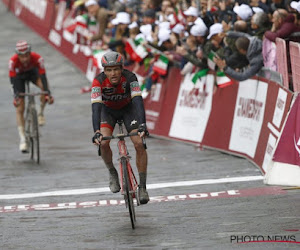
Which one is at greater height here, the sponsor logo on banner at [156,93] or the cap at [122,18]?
the cap at [122,18]

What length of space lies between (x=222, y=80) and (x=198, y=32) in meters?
1.10

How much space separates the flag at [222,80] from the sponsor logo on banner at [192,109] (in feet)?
1.52

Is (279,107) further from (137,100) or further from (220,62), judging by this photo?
(137,100)

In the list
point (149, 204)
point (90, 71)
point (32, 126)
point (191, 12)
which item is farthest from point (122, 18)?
point (149, 204)

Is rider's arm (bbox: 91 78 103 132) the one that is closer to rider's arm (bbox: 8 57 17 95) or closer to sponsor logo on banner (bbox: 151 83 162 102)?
rider's arm (bbox: 8 57 17 95)

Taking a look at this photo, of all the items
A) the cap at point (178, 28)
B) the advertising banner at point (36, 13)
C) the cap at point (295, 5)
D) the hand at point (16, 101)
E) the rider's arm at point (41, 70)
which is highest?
the cap at point (295, 5)

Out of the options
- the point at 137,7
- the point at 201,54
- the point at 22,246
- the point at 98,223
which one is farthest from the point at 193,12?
the point at 22,246

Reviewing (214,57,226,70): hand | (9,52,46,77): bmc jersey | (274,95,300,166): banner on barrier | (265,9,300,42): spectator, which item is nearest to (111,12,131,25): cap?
(9,52,46,77): bmc jersey

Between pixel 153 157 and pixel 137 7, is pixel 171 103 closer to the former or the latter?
pixel 153 157

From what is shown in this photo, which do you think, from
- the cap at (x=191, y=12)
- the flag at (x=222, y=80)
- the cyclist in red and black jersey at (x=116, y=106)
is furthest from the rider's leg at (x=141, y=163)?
the cap at (x=191, y=12)

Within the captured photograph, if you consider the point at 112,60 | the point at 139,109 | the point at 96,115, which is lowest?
the point at 96,115

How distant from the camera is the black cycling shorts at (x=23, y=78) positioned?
17.0 meters

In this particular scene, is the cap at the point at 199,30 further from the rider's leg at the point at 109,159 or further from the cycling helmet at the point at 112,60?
the cycling helmet at the point at 112,60

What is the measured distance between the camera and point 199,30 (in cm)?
1688
